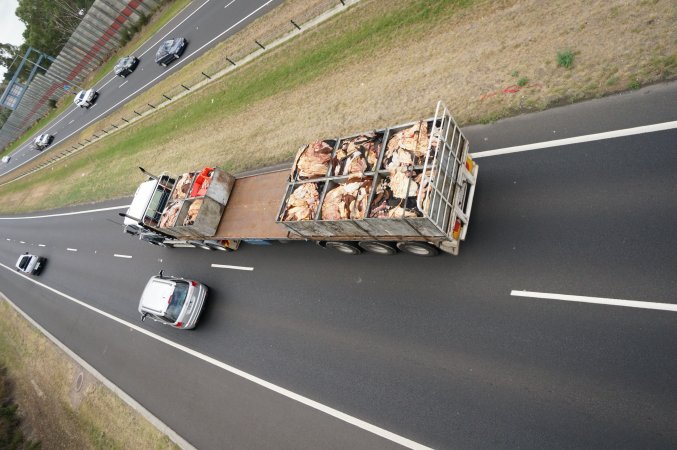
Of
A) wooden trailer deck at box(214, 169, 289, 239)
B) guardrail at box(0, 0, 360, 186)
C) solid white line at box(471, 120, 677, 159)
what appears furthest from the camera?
guardrail at box(0, 0, 360, 186)

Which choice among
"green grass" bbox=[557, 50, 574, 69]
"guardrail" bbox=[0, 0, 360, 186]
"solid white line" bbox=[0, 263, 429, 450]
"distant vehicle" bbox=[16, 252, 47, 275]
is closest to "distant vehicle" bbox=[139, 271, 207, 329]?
"solid white line" bbox=[0, 263, 429, 450]

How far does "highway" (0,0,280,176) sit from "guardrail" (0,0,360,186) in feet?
7.83

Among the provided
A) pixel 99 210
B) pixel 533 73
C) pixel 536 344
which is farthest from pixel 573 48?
pixel 99 210

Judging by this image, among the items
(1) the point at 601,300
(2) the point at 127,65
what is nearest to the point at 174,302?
(1) the point at 601,300

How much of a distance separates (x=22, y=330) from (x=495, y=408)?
30794 mm

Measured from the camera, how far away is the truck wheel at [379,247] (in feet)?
37.8

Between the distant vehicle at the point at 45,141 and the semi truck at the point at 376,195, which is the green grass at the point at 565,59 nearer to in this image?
the semi truck at the point at 376,195

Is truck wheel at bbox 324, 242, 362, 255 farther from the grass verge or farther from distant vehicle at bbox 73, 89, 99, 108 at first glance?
distant vehicle at bbox 73, 89, 99, 108

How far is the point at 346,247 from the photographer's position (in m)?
12.5

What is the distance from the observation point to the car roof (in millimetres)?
15148

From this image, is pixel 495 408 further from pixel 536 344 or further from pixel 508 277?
pixel 508 277

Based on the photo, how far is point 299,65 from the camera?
19.9 meters

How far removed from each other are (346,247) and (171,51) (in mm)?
27031

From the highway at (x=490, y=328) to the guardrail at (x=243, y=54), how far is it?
12.1m
